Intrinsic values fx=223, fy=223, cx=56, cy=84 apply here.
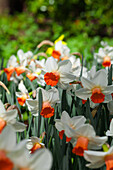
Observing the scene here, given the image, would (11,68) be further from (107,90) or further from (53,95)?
(107,90)

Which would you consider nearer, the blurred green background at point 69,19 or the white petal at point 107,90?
the white petal at point 107,90

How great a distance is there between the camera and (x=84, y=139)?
2.61ft

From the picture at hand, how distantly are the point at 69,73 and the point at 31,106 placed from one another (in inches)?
9.6

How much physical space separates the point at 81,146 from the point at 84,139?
3 centimetres

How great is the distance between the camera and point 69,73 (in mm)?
1062

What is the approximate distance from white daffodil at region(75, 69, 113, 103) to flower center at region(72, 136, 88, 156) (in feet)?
0.68

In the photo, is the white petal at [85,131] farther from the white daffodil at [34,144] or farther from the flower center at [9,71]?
the flower center at [9,71]

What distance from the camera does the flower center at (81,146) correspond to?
783 millimetres

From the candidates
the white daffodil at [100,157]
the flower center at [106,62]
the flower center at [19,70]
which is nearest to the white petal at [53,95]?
the white daffodil at [100,157]

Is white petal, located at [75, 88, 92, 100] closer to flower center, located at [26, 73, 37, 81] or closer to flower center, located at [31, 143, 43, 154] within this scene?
flower center, located at [31, 143, 43, 154]

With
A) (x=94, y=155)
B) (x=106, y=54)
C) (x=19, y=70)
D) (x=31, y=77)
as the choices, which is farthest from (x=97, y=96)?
(x=106, y=54)

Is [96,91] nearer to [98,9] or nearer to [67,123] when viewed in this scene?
[67,123]

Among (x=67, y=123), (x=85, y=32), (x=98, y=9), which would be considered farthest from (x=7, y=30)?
(x=67, y=123)

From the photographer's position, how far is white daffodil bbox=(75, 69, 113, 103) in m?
0.95
